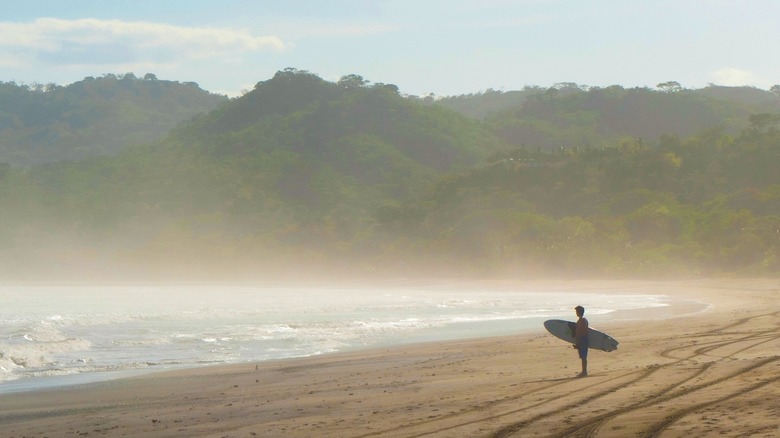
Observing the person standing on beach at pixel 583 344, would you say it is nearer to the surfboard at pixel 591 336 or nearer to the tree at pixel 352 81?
the surfboard at pixel 591 336

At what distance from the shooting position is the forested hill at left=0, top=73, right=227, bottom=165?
122 metres

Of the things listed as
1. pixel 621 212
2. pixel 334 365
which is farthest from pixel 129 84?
pixel 334 365

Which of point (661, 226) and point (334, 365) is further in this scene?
point (661, 226)

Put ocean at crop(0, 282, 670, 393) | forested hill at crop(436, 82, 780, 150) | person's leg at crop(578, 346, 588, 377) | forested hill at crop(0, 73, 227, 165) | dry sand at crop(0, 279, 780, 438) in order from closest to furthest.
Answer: dry sand at crop(0, 279, 780, 438), person's leg at crop(578, 346, 588, 377), ocean at crop(0, 282, 670, 393), forested hill at crop(436, 82, 780, 150), forested hill at crop(0, 73, 227, 165)

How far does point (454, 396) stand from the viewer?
10492 millimetres

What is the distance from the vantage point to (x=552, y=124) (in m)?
105

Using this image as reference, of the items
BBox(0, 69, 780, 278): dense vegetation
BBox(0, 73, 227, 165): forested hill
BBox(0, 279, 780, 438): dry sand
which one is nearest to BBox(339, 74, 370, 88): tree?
BBox(0, 69, 780, 278): dense vegetation

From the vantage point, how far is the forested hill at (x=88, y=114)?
12200cm

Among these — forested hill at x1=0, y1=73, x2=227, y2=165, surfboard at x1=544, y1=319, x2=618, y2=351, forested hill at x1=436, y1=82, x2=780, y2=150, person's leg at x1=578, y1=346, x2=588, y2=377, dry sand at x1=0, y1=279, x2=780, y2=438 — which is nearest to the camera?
dry sand at x1=0, y1=279, x2=780, y2=438

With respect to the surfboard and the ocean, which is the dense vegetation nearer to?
the ocean

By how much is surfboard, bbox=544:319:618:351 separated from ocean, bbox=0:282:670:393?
14.3ft

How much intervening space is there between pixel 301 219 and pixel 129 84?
88.9 m

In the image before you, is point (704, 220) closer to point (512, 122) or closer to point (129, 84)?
point (512, 122)

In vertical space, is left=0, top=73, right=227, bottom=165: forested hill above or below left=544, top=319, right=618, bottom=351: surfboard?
above
